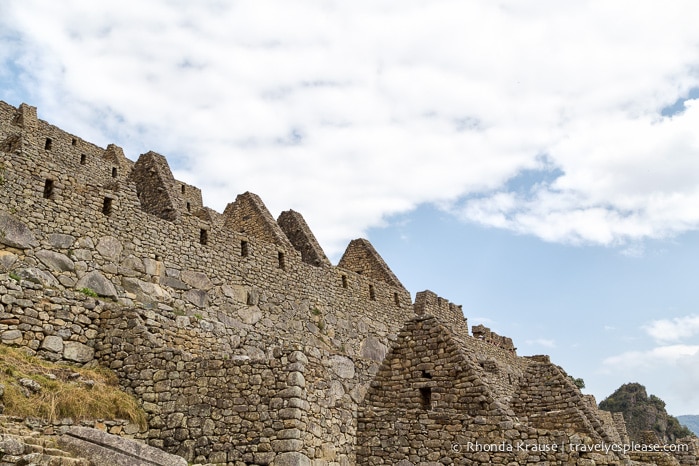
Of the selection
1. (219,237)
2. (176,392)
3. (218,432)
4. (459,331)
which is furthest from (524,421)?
(459,331)

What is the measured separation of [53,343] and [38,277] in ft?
5.60

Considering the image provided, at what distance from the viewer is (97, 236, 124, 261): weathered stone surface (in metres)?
15.3

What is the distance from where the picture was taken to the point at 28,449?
752cm

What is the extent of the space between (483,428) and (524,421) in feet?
3.32

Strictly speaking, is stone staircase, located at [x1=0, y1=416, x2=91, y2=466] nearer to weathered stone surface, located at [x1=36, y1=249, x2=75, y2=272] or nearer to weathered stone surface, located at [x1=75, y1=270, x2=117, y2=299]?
weathered stone surface, located at [x1=36, y1=249, x2=75, y2=272]

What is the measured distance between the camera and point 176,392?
11.9 meters

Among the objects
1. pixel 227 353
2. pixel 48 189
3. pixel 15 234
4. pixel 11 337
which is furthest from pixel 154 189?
pixel 11 337

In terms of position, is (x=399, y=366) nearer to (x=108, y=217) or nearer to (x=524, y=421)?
(x=524, y=421)

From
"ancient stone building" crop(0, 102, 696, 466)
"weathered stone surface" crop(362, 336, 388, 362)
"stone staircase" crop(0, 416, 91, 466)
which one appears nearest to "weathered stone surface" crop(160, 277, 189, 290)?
"ancient stone building" crop(0, 102, 696, 466)

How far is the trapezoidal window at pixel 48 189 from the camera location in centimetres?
1495

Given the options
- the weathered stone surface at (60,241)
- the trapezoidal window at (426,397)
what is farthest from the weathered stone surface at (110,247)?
the trapezoidal window at (426,397)

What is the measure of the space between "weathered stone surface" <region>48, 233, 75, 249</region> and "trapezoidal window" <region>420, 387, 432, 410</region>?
8.60 meters

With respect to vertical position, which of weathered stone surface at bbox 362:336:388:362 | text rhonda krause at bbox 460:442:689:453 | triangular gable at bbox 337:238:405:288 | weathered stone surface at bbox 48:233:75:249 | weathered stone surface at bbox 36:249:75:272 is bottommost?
text rhonda krause at bbox 460:442:689:453

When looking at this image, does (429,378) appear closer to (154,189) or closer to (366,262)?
(154,189)
